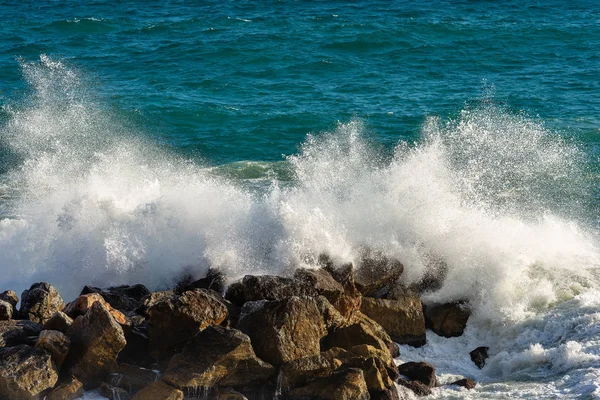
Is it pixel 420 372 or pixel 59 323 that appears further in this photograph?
pixel 420 372

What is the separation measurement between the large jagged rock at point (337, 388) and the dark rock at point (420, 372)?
150 cm

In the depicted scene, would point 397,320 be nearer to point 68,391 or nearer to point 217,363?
point 217,363

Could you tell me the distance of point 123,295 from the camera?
15.4 meters

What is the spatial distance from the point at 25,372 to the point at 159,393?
176cm

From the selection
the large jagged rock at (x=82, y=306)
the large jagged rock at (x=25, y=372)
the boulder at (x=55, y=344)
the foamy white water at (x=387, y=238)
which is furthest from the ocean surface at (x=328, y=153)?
the large jagged rock at (x=25, y=372)

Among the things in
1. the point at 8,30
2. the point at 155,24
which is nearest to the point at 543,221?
the point at 155,24

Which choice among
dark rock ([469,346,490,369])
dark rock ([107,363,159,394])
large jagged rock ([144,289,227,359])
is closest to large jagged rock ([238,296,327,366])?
large jagged rock ([144,289,227,359])

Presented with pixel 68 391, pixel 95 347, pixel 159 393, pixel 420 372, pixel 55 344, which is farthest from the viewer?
pixel 420 372

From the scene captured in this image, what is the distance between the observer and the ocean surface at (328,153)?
16.7 m

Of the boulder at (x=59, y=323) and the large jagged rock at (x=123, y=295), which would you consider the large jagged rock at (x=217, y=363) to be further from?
the large jagged rock at (x=123, y=295)

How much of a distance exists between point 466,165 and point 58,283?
445 inches

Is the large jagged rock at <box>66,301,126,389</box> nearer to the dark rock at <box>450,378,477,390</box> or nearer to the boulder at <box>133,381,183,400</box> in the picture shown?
the boulder at <box>133,381,183,400</box>

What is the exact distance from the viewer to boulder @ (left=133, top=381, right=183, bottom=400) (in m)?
12.1

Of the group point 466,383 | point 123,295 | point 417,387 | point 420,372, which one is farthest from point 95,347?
point 466,383
